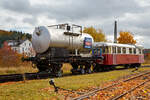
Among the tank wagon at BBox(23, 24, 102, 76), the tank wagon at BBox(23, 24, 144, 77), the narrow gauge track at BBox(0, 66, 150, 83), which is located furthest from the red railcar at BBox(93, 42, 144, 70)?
the narrow gauge track at BBox(0, 66, 150, 83)

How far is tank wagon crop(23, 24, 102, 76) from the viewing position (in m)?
14.6

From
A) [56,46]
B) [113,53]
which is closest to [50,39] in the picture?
[56,46]

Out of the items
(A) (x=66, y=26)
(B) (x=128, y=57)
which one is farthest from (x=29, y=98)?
(B) (x=128, y=57)

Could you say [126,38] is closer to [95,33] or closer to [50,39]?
[95,33]

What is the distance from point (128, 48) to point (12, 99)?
2034 centimetres

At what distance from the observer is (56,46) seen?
1524cm

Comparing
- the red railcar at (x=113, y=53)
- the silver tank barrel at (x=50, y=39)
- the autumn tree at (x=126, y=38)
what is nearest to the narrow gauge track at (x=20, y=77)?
the silver tank barrel at (x=50, y=39)

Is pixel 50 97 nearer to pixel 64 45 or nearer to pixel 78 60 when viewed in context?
pixel 64 45

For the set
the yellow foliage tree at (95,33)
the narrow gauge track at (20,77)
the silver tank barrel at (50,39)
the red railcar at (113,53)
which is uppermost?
the yellow foliage tree at (95,33)

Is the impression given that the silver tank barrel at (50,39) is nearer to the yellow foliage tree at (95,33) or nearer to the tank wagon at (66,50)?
the tank wagon at (66,50)

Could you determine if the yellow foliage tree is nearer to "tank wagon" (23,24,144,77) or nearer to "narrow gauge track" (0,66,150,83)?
"tank wagon" (23,24,144,77)

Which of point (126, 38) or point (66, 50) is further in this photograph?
point (126, 38)

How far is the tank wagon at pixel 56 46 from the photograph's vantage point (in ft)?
48.0

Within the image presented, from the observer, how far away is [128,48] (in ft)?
81.3
